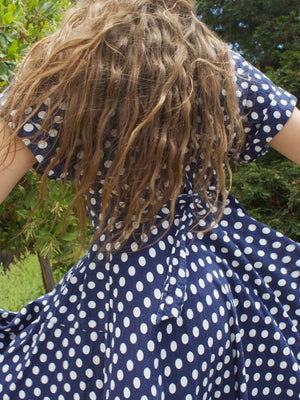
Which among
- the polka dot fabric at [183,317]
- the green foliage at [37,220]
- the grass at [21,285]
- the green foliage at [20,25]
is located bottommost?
the grass at [21,285]

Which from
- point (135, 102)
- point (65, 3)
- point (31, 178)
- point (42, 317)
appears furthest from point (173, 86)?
point (65, 3)

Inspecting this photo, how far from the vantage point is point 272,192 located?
10.4ft

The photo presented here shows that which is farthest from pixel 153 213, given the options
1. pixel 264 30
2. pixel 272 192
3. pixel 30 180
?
pixel 264 30

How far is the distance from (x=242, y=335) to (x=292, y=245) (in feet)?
0.80

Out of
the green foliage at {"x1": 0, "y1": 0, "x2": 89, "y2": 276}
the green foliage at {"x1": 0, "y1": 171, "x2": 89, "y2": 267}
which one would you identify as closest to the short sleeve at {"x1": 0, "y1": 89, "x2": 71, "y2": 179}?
the green foliage at {"x1": 0, "y1": 0, "x2": 89, "y2": 276}

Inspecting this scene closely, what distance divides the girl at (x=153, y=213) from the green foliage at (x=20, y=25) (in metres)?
0.60

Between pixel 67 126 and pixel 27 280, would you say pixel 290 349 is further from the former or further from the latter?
pixel 27 280

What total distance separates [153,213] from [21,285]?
5.86ft

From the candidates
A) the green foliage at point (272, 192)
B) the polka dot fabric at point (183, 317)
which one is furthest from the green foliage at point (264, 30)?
the polka dot fabric at point (183, 317)

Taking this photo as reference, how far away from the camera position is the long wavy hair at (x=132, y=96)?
81cm

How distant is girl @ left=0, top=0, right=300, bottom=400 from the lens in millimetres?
825

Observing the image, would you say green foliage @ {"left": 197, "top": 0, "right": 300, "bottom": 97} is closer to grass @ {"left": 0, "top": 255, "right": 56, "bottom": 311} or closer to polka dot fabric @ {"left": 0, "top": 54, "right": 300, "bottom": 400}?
grass @ {"left": 0, "top": 255, "right": 56, "bottom": 311}

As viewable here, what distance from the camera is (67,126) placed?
32.8 inches

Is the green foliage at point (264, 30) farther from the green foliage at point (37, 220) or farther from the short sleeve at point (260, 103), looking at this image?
the short sleeve at point (260, 103)
